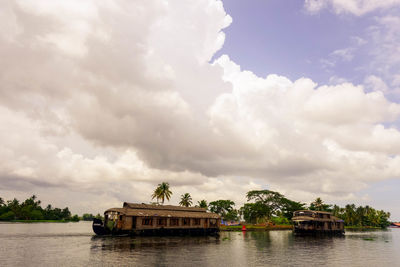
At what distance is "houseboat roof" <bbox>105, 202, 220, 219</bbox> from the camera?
51.8m

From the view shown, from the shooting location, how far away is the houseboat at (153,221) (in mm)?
50562

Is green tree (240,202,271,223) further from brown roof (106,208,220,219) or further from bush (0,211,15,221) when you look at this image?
bush (0,211,15,221)

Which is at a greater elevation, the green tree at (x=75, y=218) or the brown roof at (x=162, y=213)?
the brown roof at (x=162, y=213)

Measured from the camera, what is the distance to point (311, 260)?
1163 inches

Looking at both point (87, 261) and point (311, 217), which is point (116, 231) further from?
point (311, 217)

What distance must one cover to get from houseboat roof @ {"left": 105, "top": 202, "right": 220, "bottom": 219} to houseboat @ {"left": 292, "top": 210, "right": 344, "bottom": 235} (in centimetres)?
2290

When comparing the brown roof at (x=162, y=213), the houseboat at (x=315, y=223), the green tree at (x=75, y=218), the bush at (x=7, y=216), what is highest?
the brown roof at (x=162, y=213)

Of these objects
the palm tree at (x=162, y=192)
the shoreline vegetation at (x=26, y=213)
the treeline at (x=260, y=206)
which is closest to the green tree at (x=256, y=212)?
the treeline at (x=260, y=206)

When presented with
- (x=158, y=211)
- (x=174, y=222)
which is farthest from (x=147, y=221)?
(x=174, y=222)

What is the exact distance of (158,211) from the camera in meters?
56.7

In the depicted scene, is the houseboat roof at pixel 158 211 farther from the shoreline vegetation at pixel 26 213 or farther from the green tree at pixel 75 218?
the green tree at pixel 75 218

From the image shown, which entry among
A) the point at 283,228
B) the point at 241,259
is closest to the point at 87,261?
the point at 241,259

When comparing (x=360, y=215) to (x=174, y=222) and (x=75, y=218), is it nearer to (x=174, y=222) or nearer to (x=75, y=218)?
(x=174, y=222)

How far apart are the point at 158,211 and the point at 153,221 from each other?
2843 millimetres
